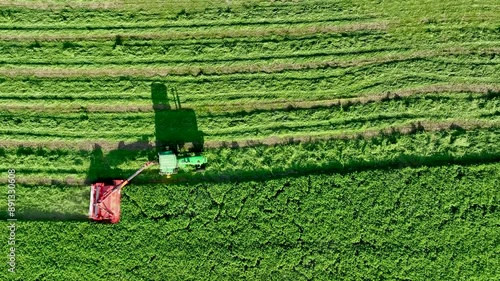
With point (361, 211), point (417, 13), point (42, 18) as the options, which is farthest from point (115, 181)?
point (417, 13)

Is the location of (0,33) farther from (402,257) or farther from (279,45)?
(402,257)

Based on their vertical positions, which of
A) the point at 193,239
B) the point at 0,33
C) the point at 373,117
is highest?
the point at 0,33

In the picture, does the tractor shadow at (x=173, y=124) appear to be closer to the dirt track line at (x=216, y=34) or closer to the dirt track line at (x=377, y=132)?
the dirt track line at (x=377, y=132)

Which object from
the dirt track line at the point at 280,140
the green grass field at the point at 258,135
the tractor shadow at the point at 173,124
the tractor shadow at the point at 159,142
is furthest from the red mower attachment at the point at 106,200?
the dirt track line at the point at 280,140

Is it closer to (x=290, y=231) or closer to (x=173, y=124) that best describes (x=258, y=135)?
(x=173, y=124)

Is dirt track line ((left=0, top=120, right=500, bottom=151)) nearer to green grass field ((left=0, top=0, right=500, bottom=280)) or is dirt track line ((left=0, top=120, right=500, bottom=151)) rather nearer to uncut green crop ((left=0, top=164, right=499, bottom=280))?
green grass field ((left=0, top=0, right=500, bottom=280))

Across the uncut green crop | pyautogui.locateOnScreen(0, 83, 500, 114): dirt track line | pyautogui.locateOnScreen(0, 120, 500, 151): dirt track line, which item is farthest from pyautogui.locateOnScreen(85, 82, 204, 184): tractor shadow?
the uncut green crop
